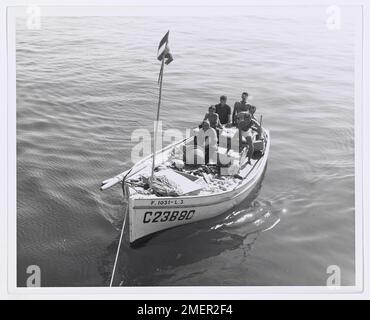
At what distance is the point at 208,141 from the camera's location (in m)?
10.9

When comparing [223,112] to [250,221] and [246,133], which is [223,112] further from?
[250,221]

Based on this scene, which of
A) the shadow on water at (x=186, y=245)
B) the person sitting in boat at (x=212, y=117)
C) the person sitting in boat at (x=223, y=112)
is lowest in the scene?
the shadow on water at (x=186, y=245)

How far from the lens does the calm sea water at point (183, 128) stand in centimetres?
932

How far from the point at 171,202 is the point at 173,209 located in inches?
8.5

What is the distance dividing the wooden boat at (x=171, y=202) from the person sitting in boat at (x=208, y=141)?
68cm

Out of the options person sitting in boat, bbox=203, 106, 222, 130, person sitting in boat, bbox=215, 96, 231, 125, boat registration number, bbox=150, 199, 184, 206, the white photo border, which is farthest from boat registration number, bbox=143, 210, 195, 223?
person sitting in boat, bbox=215, 96, 231, 125

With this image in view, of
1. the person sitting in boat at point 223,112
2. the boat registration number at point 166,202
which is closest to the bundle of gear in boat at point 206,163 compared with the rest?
the boat registration number at point 166,202

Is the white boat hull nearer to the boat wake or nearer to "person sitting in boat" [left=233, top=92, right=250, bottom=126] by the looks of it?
the boat wake

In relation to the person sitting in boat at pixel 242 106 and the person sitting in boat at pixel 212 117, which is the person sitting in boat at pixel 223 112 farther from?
the person sitting in boat at pixel 212 117

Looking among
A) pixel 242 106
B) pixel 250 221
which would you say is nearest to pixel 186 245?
pixel 250 221

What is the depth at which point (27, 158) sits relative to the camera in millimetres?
12867

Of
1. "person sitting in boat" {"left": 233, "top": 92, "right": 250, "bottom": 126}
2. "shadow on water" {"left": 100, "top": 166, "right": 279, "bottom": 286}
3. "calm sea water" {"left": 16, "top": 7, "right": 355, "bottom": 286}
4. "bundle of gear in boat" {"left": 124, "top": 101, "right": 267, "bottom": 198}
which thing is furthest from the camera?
"person sitting in boat" {"left": 233, "top": 92, "right": 250, "bottom": 126}

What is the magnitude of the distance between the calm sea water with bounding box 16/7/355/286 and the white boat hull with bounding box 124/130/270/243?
0.31 metres

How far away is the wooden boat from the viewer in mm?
9250
